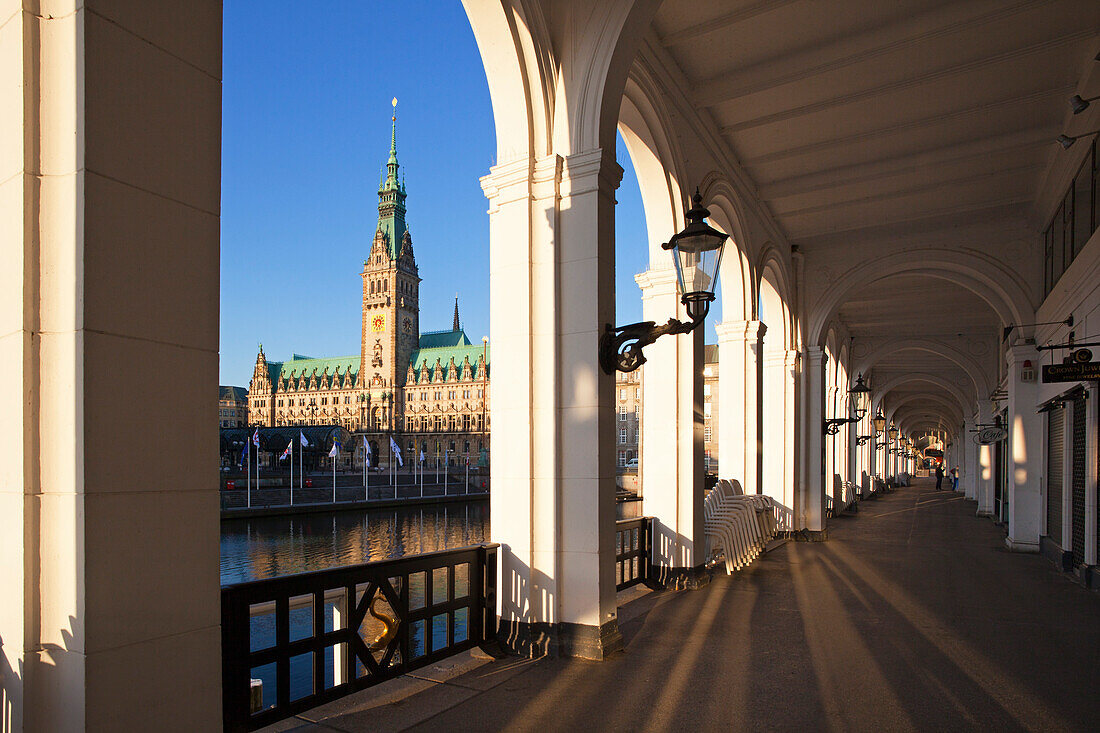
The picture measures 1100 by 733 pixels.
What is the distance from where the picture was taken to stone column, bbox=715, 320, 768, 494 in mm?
10914

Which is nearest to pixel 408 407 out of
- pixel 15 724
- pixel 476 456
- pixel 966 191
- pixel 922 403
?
pixel 476 456

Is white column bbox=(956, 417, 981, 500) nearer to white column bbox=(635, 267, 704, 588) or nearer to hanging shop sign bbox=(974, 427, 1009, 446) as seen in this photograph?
hanging shop sign bbox=(974, 427, 1009, 446)

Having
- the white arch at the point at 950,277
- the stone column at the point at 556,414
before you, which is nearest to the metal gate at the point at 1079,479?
the white arch at the point at 950,277

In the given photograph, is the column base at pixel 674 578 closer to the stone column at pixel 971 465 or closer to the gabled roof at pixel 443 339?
the stone column at pixel 971 465

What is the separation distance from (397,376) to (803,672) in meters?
108

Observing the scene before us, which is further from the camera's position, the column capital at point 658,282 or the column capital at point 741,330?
the column capital at point 741,330

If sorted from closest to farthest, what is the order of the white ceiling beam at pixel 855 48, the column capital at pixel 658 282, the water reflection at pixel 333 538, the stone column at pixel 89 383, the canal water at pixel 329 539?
the stone column at pixel 89 383 < the white ceiling beam at pixel 855 48 < the column capital at pixel 658 282 < the canal water at pixel 329 539 < the water reflection at pixel 333 538

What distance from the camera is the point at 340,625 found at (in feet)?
13.7

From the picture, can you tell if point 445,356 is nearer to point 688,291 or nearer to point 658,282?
point 658,282

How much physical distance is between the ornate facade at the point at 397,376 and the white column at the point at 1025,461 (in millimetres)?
89791

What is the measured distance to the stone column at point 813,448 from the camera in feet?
44.3

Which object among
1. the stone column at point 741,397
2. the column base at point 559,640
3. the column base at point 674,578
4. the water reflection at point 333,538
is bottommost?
the water reflection at point 333,538

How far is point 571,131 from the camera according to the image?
5.36 metres

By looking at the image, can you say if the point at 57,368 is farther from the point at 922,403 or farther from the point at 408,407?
the point at 408,407
